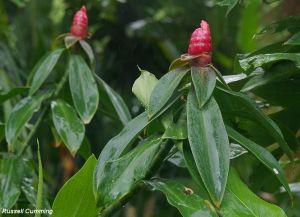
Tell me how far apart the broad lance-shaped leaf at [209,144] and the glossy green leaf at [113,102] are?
383 mm

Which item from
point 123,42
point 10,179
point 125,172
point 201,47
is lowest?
point 123,42

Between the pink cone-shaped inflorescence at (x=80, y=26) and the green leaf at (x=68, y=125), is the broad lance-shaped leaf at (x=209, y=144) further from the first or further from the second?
the pink cone-shaped inflorescence at (x=80, y=26)

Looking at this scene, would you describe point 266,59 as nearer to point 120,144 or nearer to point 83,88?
point 120,144

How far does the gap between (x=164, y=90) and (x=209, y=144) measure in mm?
92

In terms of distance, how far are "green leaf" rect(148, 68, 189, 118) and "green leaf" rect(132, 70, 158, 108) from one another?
0.07 meters

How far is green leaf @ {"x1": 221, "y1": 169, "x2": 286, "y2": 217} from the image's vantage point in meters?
0.74

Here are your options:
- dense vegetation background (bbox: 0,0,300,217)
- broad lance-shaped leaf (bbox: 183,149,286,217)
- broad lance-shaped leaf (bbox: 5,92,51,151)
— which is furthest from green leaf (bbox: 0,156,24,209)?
dense vegetation background (bbox: 0,0,300,217)

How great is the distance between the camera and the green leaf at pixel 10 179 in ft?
3.35

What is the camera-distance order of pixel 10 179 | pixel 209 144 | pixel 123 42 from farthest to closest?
pixel 123 42, pixel 10 179, pixel 209 144

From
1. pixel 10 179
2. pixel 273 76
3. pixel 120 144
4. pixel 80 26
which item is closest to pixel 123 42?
pixel 80 26

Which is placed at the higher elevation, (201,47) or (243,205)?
(201,47)

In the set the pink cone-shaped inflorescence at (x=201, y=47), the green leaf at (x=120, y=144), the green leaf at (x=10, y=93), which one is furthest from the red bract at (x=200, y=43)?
the green leaf at (x=10, y=93)

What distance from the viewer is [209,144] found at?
0.72 metres

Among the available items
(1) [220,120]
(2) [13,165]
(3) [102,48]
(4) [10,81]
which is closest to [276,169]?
(1) [220,120]
